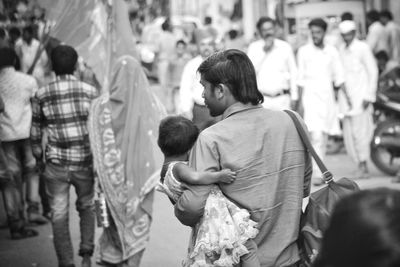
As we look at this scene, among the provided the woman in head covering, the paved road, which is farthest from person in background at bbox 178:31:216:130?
the woman in head covering

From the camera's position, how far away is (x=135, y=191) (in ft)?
20.4

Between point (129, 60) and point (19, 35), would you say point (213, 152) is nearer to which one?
point (129, 60)

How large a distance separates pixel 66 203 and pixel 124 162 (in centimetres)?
54

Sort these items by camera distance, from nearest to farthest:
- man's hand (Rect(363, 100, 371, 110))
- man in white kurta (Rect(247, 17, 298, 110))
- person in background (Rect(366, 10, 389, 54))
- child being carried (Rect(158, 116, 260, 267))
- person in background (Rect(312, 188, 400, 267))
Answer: person in background (Rect(312, 188, 400, 267)) → child being carried (Rect(158, 116, 260, 267)) → man in white kurta (Rect(247, 17, 298, 110)) → man's hand (Rect(363, 100, 371, 110)) → person in background (Rect(366, 10, 389, 54))

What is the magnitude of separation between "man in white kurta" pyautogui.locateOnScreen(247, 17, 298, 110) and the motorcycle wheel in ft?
5.00

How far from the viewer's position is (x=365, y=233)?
A: 1543mm

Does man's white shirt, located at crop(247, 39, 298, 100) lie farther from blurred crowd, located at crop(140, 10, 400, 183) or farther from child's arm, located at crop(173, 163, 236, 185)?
child's arm, located at crop(173, 163, 236, 185)

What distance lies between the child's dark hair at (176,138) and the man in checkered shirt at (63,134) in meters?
2.31

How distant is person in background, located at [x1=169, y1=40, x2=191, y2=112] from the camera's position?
1777cm

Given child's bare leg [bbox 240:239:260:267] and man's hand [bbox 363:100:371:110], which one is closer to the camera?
child's bare leg [bbox 240:239:260:267]

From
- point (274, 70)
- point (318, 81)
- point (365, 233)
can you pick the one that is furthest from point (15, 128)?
point (365, 233)

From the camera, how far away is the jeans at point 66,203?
6219 millimetres

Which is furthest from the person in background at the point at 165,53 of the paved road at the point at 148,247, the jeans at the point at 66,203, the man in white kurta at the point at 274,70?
the jeans at the point at 66,203

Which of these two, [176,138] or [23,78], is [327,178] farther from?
[23,78]
